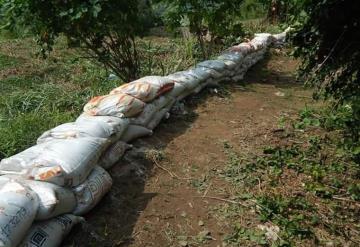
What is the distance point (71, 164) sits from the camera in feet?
9.00

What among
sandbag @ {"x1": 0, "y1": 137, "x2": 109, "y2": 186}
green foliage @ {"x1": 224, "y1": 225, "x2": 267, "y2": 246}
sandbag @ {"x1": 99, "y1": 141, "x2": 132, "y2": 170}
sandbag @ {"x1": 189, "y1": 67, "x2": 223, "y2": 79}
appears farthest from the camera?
sandbag @ {"x1": 189, "y1": 67, "x2": 223, "y2": 79}

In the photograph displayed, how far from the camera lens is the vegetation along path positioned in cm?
279

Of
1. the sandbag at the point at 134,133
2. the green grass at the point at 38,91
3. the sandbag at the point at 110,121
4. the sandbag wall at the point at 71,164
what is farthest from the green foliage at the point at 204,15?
the sandbag at the point at 110,121

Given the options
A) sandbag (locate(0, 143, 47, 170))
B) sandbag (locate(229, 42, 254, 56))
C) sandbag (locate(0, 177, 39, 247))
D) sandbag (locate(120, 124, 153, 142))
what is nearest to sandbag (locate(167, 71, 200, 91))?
sandbag (locate(120, 124, 153, 142))

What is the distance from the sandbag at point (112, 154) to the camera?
333 centimetres

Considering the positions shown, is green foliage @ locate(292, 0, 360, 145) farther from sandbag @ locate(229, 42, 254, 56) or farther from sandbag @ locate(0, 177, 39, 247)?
sandbag @ locate(229, 42, 254, 56)

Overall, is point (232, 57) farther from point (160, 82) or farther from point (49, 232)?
point (49, 232)

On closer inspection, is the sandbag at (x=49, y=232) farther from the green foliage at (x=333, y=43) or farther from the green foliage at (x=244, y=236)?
the green foliage at (x=333, y=43)

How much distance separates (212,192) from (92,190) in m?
0.82

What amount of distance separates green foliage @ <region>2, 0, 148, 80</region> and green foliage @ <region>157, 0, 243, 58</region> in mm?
522

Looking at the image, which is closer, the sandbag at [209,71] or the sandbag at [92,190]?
the sandbag at [92,190]

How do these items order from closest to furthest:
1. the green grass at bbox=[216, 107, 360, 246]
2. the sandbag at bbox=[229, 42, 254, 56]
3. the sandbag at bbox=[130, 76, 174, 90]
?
the green grass at bbox=[216, 107, 360, 246], the sandbag at bbox=[130, 76, 174, 90], the sandbag at bbox=[229, 42, 254, 56]

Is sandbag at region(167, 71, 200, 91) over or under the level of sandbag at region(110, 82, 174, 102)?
under

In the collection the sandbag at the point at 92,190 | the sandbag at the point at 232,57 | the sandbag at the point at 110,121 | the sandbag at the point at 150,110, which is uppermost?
the sandbag at the point at 110,121
